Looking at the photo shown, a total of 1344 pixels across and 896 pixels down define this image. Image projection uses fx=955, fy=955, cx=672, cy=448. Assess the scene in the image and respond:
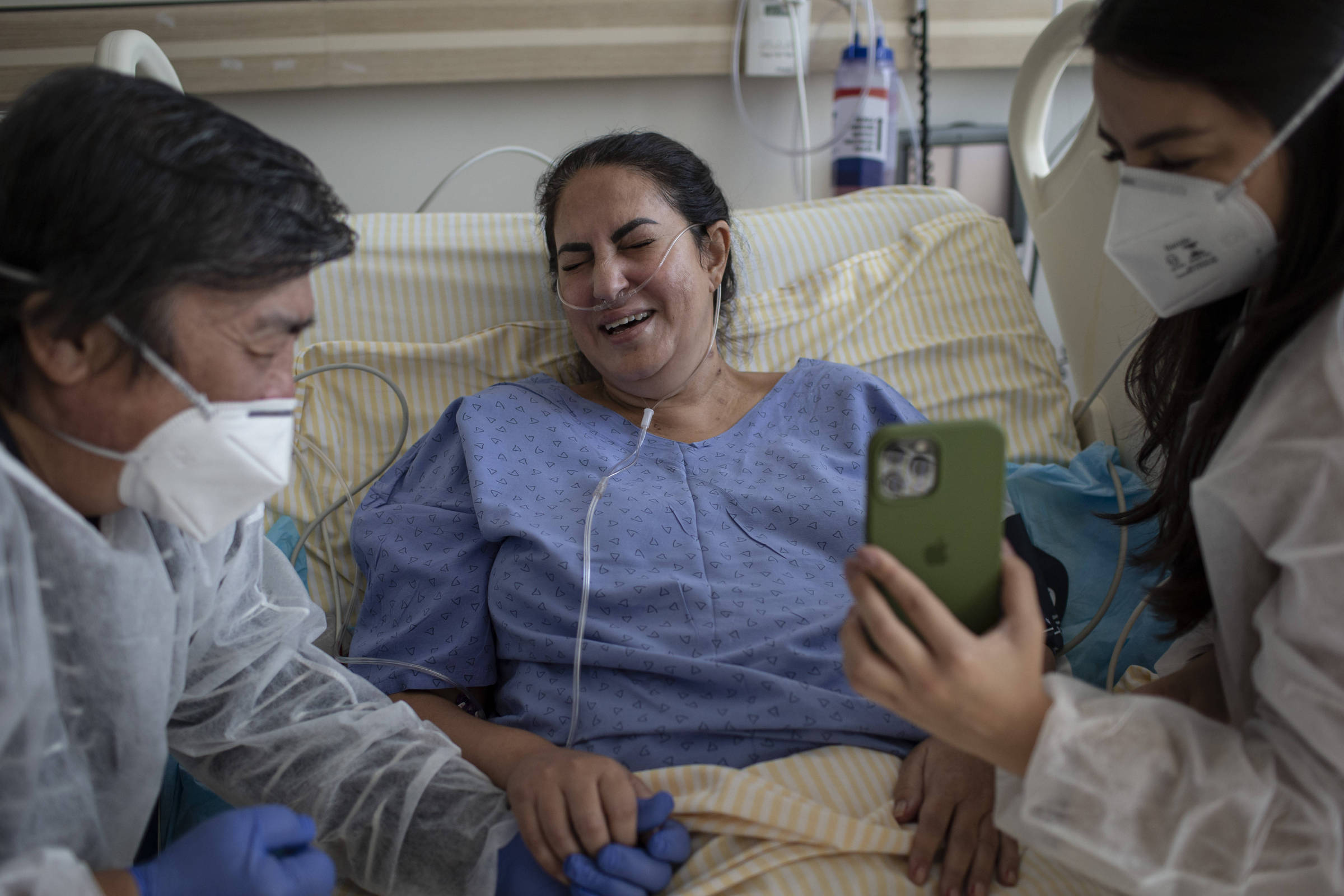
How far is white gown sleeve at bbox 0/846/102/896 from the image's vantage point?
741mm

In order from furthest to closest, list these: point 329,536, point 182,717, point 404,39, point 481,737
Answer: point 404,39 → point 329,536 → point 481,737 → point 182,717

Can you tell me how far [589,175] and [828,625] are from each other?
2.77 ft

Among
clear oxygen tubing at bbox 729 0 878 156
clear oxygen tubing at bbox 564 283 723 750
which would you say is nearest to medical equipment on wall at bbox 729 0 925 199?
clear oxygen tubing at bbox 729 0 878 156

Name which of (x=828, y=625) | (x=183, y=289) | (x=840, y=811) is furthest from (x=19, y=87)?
(x=840, y=811)

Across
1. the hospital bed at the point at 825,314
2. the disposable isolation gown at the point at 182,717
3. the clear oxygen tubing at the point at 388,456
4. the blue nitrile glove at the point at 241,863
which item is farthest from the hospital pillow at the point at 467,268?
the blue nitrile glove at the point at 241,863

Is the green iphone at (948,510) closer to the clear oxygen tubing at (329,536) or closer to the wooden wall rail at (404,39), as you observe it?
the clear oxygen tubing at (329,536)

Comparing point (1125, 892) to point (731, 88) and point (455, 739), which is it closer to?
point (455, 739)

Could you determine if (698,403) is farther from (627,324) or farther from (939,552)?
Answer: (939,552)

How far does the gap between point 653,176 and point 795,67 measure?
85 cm

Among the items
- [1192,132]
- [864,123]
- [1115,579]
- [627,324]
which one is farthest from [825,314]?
[1192,132]

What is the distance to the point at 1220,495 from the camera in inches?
33.5

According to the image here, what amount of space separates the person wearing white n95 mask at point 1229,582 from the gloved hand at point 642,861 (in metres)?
0.35

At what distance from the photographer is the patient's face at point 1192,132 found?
82 cm

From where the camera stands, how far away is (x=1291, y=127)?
796 mm
